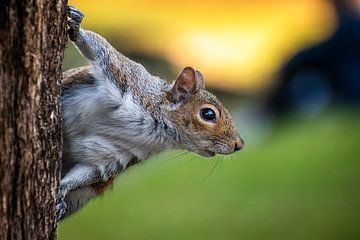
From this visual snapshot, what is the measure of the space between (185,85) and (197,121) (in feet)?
0.68

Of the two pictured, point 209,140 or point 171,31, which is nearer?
point 209,140

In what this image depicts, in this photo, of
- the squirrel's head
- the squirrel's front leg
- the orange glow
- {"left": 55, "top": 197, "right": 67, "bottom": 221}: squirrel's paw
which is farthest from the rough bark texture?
the orange glow

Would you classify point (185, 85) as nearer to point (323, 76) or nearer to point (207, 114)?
point (207, 114)

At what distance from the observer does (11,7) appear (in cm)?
358

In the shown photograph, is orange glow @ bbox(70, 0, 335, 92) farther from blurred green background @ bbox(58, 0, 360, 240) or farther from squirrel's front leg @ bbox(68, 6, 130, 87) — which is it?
squirrel's front leg @ bbox(68, 6, 130, 87)

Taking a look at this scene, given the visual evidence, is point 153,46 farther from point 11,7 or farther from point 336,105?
point 11,7

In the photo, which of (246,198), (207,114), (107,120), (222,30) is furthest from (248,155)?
(107,120)

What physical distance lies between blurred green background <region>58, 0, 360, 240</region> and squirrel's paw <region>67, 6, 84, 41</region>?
1292 millimetres

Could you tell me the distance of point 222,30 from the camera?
682 inches

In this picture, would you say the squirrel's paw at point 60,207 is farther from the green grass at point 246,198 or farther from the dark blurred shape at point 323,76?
the dark blurred shape at point 323,76

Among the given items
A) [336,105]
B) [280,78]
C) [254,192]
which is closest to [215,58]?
[280,78]

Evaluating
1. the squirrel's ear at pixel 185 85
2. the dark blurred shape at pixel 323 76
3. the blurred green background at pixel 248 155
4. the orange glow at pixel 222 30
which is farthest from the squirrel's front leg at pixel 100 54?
the orange glow at pixel 222 30

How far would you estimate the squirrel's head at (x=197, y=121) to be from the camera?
514cm

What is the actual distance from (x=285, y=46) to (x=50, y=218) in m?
11.9
